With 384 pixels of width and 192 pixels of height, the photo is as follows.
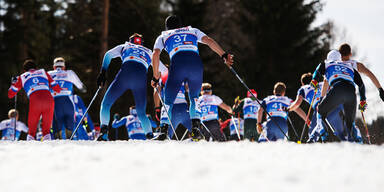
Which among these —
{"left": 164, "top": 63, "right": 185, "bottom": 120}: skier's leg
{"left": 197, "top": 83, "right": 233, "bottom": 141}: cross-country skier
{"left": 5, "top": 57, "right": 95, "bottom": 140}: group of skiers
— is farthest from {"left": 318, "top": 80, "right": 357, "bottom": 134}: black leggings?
{"left": 5, "top": 57, "right": 95, "bottom": 140}: group of skiers

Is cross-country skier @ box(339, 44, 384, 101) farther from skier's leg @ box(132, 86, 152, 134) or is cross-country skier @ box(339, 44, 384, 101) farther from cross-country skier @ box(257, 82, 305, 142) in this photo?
cross-country skier @ box(257, 82, 305, 142)

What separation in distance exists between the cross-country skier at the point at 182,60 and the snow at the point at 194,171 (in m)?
2.98

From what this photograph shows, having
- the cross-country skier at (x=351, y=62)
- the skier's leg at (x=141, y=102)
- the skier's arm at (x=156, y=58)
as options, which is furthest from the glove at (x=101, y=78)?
the cross-country skier at (x=351, y=62)

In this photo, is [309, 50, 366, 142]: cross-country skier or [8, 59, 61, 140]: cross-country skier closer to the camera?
[309, 50, 366, 142]: cross-country skier

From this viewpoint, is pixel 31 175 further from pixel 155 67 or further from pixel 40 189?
pixel 155 67

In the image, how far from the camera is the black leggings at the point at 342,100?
622cm

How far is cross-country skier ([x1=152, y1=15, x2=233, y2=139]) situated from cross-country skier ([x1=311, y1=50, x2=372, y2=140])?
1.44 m

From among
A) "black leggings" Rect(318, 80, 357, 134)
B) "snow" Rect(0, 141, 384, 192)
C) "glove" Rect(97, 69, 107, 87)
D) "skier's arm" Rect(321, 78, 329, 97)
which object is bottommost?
"snow" Rect(0, 141, 384, 192)

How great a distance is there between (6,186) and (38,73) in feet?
21.2

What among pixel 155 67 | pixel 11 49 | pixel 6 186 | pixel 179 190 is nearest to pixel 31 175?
pixel 6 186

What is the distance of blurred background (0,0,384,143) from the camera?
987 inches

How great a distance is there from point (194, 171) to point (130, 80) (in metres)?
4.39

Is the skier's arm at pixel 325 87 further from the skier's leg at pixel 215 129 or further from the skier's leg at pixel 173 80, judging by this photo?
the skier's leg at pixel 215 129

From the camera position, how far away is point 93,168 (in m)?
2.90
